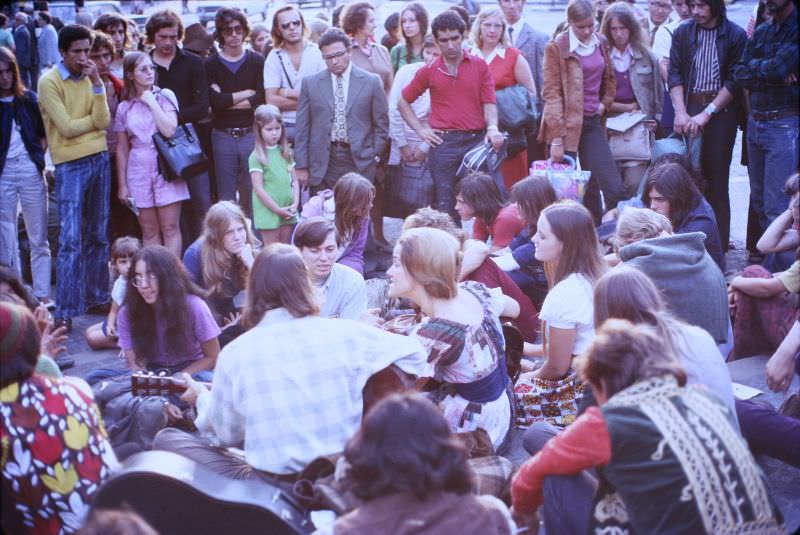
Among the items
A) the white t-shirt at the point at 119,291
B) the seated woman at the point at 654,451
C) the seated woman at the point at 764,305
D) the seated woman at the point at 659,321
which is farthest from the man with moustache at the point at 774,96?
the white t-shirt at the point at 119,291

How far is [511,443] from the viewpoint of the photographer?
15.2ft

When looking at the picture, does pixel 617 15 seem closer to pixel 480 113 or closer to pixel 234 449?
pixel 480 113

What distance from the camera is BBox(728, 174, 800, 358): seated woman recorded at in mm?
4898

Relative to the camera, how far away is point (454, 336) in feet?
13.5

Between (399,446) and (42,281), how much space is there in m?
4.94

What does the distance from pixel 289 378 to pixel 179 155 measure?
384 cm

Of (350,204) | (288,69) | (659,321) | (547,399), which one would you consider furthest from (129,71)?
(659,321)

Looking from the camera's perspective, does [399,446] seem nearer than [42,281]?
Yes

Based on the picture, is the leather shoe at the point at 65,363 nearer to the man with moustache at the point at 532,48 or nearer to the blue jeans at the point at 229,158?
the blue jeans at the point at 229,158

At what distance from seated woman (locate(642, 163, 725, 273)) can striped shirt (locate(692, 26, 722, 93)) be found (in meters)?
1.51

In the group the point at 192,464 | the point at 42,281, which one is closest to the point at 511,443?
the point at 192,464

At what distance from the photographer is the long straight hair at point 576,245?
4695 millimetres

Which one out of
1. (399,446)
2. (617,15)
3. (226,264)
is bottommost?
(226,264)

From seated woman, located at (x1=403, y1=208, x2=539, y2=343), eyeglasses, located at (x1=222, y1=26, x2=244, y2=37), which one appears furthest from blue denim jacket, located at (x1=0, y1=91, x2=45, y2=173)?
seated woman, located at (x1=403, y1=208, x2=539, y2=343)
